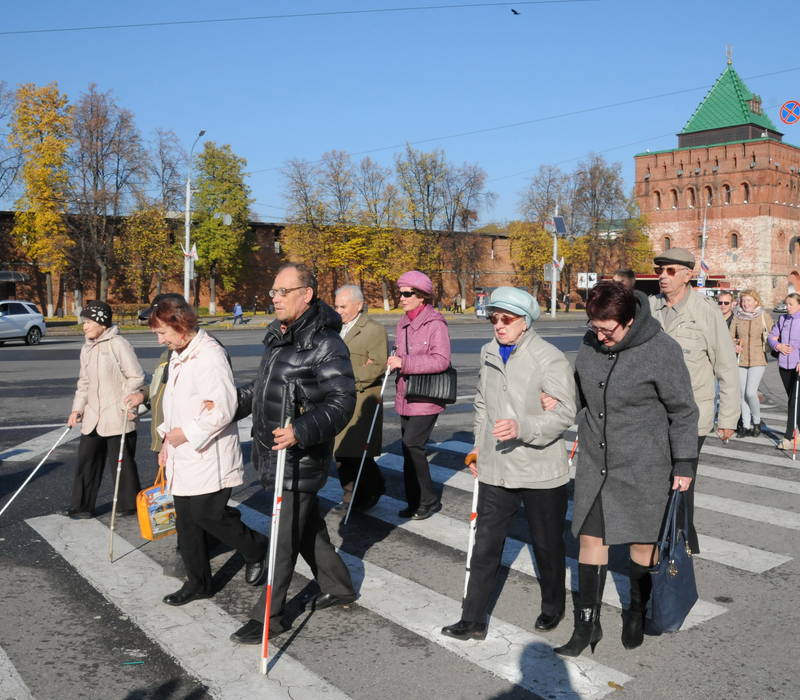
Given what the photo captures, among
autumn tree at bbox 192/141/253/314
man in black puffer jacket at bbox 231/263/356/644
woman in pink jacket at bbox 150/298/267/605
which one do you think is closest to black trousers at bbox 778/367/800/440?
man in black puffer jacket at bbox 231/263/356/644

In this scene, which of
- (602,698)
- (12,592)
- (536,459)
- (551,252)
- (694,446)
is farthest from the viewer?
(551,252)

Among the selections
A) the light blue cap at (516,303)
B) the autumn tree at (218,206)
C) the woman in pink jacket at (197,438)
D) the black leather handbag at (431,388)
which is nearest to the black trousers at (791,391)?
the black leather handbag at (431,388)

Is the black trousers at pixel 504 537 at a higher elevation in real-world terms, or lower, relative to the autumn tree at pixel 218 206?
lower

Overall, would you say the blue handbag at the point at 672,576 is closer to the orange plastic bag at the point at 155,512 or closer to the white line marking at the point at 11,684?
the white line marking at the point at 11,684

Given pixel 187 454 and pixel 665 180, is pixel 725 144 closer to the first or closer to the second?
pixel 665 180

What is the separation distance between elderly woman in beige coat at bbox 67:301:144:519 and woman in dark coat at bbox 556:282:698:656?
3.97 metres

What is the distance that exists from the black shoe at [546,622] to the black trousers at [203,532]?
1.70m

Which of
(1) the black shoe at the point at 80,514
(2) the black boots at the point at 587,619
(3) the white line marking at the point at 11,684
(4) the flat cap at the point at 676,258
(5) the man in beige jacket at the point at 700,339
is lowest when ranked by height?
(3) the white line marking at the point at 11,684

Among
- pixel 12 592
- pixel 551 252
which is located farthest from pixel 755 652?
pixel 551 252

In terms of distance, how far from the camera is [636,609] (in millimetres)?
4449

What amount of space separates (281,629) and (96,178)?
48.9 m

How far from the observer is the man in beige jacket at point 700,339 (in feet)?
19.2

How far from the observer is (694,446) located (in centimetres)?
427

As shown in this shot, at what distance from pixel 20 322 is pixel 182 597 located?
29.9m
